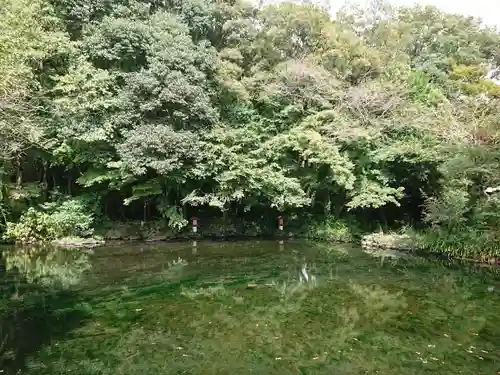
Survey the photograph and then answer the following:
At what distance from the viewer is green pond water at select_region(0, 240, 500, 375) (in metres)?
6.37

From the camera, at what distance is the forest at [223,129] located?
56.7 feet

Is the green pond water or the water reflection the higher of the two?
the water reflection

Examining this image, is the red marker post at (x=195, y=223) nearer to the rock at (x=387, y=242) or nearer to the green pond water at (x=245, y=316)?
the green pond water at (x=245, y=316)

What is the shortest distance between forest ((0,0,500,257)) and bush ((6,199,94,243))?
7 cm

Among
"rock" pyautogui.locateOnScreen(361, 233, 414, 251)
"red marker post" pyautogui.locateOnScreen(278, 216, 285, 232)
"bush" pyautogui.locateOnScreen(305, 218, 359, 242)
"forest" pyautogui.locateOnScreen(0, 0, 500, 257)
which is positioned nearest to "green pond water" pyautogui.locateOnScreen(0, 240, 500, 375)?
"rock" pyautogui.locateOnScreen(361, 233, 414, 251)

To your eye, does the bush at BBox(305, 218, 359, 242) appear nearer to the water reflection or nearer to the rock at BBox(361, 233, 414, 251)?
the rock at BBox(361, 233, 414, 251)

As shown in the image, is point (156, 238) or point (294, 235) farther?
point (294, 235)

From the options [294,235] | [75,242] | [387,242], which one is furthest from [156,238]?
[387,242]

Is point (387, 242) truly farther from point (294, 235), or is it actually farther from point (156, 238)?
point (156, 238)

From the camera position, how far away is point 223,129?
19.6 metres

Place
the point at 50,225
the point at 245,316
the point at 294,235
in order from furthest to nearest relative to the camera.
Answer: the point at 294,235 → the point at 50,225 → the point at 245,316

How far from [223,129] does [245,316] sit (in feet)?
39.8

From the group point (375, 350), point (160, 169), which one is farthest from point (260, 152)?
point (375, 350)

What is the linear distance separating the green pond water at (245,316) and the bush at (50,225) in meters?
3.23
